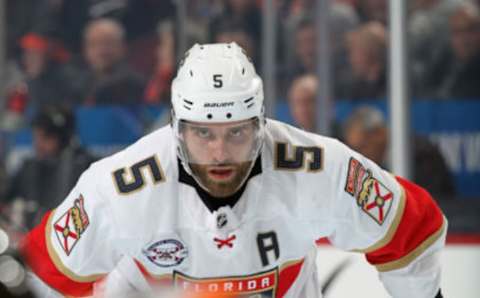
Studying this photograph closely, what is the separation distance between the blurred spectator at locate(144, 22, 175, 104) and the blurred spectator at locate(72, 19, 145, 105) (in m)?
0.06

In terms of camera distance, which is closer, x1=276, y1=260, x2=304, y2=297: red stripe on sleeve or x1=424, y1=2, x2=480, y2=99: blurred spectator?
x1=276, y1=260, x2=304, y2=297: red stripe on sleeve

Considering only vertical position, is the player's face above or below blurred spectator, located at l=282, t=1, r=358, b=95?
above

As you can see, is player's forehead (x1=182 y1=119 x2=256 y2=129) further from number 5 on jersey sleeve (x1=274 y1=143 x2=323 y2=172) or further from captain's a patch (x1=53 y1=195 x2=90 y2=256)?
captain's a patch (x1=53 y1=195 x2=90 y2=256)

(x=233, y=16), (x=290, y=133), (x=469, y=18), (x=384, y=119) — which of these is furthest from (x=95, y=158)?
(x=290, y=133)

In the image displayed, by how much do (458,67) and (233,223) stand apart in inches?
90.0

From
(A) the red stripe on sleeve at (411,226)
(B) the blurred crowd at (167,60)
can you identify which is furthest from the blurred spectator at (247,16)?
(A) the red stripe on sleeve at (411,226)

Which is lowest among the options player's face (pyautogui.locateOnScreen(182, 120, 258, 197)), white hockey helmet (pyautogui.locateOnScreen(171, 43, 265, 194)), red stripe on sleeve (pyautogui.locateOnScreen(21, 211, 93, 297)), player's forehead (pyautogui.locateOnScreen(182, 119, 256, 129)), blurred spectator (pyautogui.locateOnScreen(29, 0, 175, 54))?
red stripe on sleeve (pyautogui.locateOnScreen(21, 211, 93, 297))

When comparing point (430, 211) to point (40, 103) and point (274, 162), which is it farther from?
point (40, 103)

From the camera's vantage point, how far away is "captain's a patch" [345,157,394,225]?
260 cm

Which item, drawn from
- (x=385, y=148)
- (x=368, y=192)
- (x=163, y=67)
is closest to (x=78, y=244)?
(x=368, y=192)

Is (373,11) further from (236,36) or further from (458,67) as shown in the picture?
(236,36)

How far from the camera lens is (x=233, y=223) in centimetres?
258

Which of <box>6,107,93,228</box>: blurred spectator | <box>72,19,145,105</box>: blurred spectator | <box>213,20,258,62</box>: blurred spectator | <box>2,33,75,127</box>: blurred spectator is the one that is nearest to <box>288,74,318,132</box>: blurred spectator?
<box>213,20,258,62</box>: blurred spectator

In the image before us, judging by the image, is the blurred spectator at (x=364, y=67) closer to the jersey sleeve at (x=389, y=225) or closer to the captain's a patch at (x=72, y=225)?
the jersey sleeve at (x=389, y=225)
